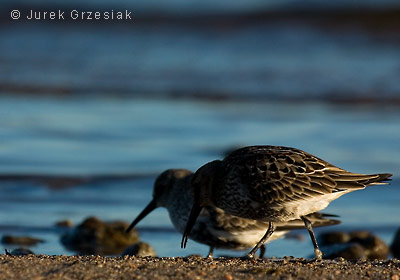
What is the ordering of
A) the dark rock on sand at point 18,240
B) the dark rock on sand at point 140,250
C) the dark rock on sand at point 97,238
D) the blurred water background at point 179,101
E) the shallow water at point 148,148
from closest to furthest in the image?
the dark rock on sand at point 140,250 → the dark rock on sand at point 18,240 → the dark rock on sand at point 97,238 → the shallow water at point 148,148 → the blurred water background at point 179,101

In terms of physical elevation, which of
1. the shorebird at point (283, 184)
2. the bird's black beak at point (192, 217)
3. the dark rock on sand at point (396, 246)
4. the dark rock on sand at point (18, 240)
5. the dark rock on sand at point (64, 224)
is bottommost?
the dark rock on sand at point (396, 246)

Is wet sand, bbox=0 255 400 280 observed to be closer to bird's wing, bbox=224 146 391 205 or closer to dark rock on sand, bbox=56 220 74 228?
bird's wing, bbox=224 146 391 205

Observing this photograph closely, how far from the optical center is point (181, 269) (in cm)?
511

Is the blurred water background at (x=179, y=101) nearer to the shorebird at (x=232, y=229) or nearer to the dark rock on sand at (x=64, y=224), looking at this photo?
the dark rock on sand at (x=64, y=224)

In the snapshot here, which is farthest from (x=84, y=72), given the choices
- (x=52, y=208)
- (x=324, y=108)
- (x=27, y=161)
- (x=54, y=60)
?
(x=52, y=208)

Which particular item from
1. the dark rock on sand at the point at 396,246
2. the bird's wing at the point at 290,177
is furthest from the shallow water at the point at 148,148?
the bird's wing at the point at 290,177

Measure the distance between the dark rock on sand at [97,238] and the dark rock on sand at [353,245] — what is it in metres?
1.91

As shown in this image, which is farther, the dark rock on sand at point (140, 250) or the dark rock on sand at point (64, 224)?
the dark rock on sand at point (64, 224)

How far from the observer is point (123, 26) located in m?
21.7

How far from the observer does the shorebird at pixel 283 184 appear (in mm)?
6250

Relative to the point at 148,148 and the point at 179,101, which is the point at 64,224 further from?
the point at 179,101

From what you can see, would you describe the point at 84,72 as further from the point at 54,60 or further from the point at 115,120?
the point at 115,120

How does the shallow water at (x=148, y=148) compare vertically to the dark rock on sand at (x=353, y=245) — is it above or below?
above

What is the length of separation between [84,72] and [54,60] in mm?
1299
